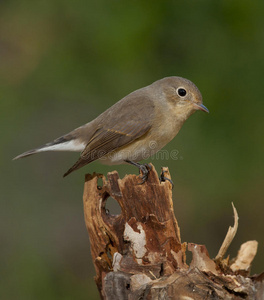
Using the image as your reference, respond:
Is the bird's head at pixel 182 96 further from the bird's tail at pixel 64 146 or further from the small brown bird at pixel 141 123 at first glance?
the bird's tail at pixel 64 146

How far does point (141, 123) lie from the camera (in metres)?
6.23

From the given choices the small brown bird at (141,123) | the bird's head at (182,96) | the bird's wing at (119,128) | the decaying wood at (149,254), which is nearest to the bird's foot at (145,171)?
the decaying wood at (149,254)

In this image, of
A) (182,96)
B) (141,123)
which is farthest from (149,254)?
(182,96)

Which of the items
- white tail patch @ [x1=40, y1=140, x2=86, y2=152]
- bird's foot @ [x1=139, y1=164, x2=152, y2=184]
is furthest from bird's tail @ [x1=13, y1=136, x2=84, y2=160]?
bird's foot @ [x1=139, y1=164, x2=152, y2=184]

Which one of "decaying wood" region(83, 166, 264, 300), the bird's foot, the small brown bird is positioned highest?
the small brown bird

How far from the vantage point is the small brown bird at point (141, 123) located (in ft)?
20.4

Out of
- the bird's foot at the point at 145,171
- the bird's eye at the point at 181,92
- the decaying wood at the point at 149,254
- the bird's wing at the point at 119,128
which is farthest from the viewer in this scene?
the bird's eye at the point at 181,92

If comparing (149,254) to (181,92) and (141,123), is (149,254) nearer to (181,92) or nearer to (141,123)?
(141,123)

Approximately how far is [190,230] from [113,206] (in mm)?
1236

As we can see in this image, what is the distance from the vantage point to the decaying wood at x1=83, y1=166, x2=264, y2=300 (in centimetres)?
441

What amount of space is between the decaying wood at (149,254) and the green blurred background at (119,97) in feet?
8.23

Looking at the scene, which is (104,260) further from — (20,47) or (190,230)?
(20,47)

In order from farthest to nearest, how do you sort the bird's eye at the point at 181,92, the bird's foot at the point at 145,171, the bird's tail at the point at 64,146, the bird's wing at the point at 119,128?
1. the bird's tail at the point at 64,146
2. the bird's eye at the point at 181,92
3. the bird's wing at the point at 119,128
4. the bird's foot at the point at 145,171

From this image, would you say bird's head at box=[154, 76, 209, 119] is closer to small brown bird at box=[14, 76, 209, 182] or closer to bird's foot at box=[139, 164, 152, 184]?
small brown bird at box=[14, 76, 209, 182]
